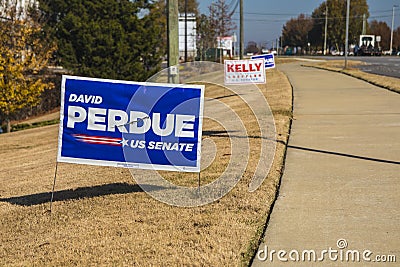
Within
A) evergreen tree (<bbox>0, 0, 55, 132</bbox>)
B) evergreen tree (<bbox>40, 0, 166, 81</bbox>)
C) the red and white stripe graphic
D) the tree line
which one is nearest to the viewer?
the red and white stripe graphic

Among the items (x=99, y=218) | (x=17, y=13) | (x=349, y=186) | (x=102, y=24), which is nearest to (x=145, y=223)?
Answer: (x=99, y=218)

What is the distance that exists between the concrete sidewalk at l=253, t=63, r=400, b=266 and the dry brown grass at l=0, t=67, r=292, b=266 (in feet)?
0.72

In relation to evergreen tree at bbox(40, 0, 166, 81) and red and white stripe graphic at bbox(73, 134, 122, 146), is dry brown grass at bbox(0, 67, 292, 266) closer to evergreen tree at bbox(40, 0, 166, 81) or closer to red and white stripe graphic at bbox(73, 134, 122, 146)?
red and white stripe graphic at bbox(73, 134, 122, 146)

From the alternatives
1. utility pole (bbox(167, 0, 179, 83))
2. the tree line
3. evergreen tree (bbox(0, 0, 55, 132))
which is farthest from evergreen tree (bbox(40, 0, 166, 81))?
utility pole (bbox(167, 0, 179, 83))

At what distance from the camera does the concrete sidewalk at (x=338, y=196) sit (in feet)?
14.5

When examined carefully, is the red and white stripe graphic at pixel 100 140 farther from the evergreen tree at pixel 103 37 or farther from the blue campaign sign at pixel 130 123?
the evergreen tree at pixel 103 37

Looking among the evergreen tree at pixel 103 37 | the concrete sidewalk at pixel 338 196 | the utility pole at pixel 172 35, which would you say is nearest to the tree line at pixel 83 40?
the evergreen tree at pixel 103 37

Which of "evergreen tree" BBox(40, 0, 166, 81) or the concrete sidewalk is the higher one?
"evergreen tree" BBox(40, 0, 166, 81)

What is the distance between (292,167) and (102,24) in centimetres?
2661

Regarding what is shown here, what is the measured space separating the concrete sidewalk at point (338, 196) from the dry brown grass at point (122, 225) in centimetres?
22

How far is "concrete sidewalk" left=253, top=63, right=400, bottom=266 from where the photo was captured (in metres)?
4.43

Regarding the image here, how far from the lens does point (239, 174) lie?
711 cm

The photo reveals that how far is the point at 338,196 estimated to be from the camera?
604 cm

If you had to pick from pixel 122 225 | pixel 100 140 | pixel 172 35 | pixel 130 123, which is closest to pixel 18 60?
Answer: pixel 172 35
